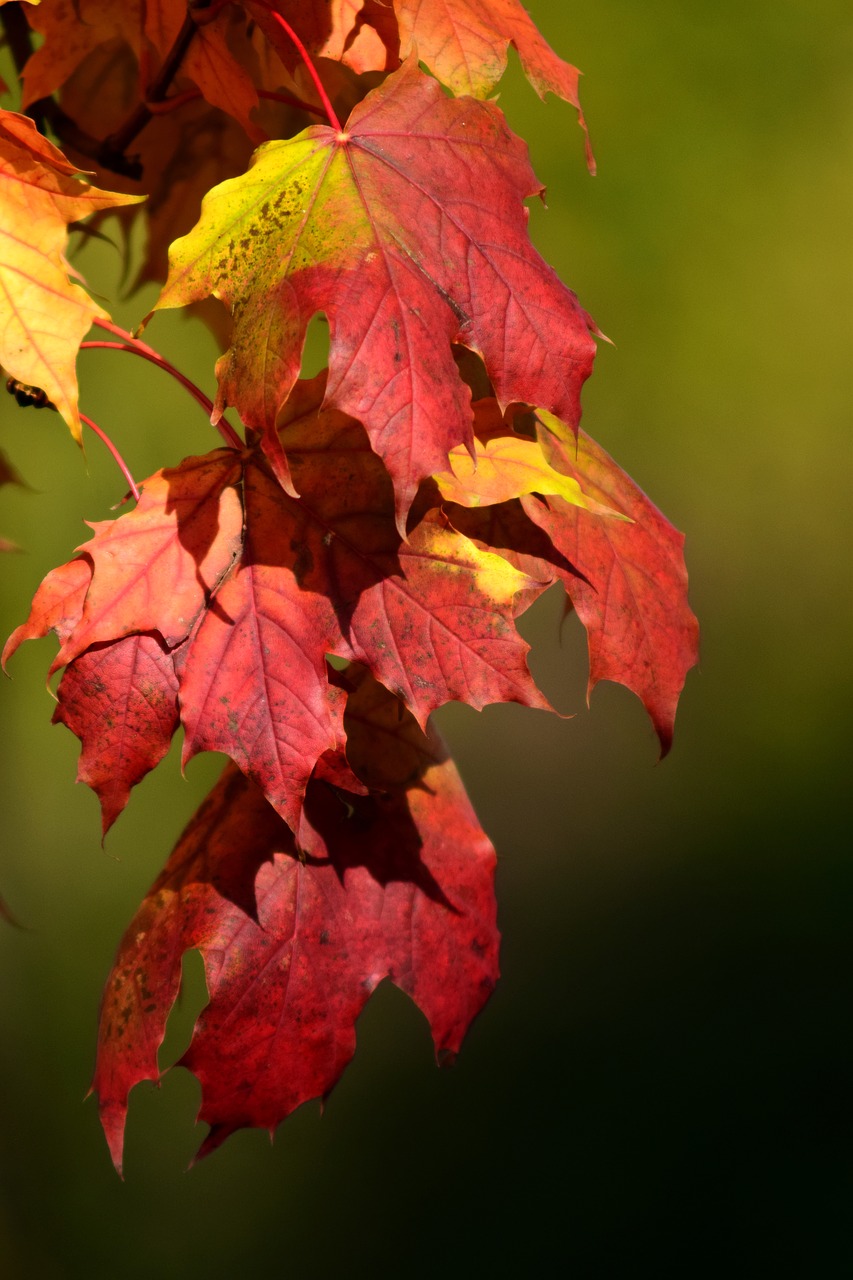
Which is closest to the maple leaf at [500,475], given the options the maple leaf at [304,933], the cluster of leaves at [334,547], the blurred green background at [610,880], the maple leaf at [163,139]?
the cluster of leaves at [334,547]

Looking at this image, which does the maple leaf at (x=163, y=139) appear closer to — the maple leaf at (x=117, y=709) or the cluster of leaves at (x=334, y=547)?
the cluster of leaves at (x=334, y=547)

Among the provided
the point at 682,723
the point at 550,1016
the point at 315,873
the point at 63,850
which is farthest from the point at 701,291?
the point at 315,873

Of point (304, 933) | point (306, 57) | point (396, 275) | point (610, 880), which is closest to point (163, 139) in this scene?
point (306, 57)

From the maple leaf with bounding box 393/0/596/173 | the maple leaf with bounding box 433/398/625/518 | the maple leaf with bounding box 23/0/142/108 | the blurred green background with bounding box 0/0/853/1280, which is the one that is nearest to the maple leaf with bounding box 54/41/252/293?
the maple leaf with bounding box 23/0/142/108

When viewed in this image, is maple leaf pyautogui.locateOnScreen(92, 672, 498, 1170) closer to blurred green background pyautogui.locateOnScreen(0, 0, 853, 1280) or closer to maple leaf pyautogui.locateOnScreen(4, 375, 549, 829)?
maple leaf pyautogui.locateOnScreen(4, 375, 549, 829)

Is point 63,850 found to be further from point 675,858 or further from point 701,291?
point 701,291

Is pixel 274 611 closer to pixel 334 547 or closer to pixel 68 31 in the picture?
pixel 334 547
